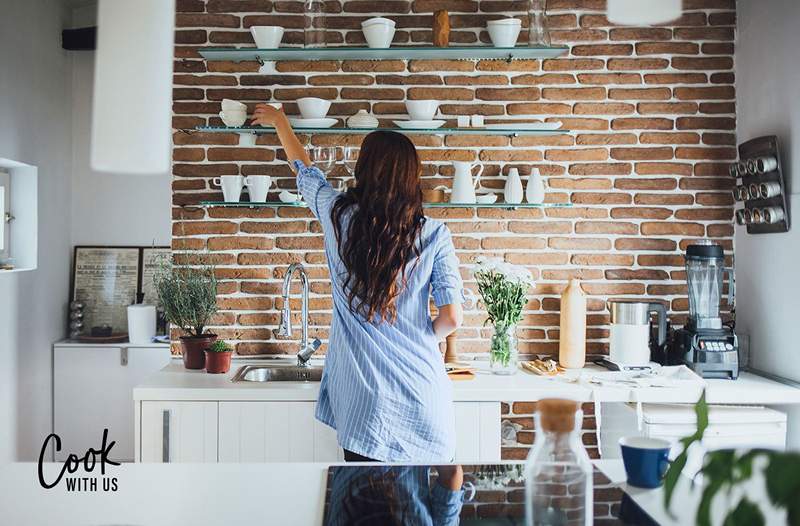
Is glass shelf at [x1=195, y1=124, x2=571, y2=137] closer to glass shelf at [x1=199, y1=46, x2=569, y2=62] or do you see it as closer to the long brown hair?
glass shelf at [x1=199, y1=46, x2=569, y2=62]

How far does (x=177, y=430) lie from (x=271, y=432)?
0.34 m

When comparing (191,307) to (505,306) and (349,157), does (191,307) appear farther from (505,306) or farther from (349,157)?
(505,306)

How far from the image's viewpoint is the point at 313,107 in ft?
9.88

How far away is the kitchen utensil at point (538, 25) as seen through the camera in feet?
9.82

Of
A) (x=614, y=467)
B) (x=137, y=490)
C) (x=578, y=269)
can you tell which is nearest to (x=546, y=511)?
(x=614, y=467)

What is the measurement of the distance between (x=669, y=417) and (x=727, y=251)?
3.19 ft

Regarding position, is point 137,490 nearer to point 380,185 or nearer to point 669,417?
point 380,185

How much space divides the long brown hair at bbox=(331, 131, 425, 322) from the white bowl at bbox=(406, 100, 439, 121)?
1042 mm

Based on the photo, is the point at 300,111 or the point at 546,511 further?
the point at 300,111

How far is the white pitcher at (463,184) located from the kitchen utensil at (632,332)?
76cm

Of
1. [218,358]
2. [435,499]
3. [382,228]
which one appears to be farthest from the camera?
[218,358]

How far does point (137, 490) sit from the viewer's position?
139 cm

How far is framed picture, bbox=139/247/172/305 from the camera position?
4605mm

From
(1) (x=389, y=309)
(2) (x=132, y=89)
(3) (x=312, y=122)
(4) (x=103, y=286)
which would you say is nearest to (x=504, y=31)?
(3) (x=312, y=122)
